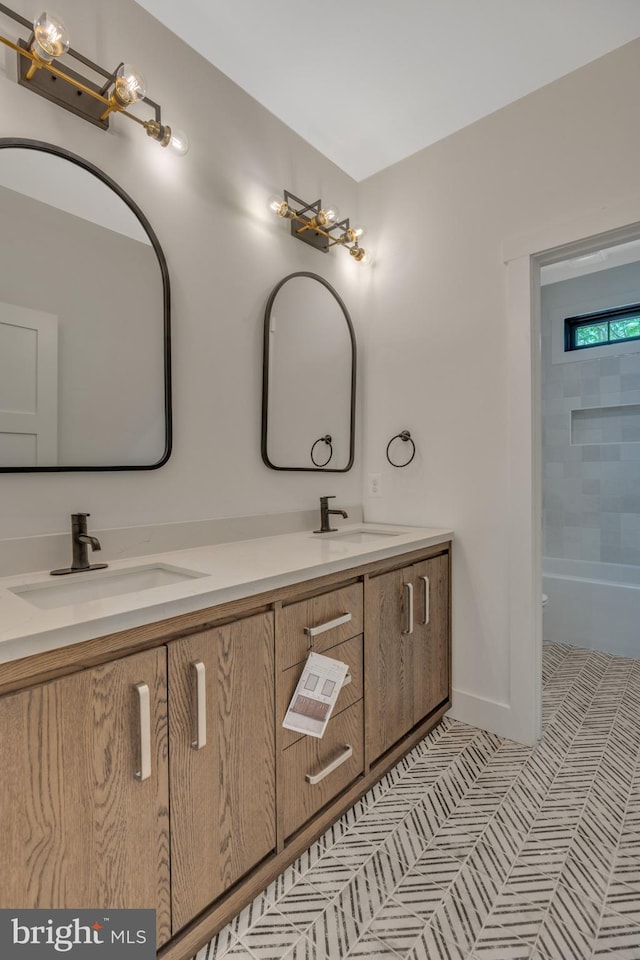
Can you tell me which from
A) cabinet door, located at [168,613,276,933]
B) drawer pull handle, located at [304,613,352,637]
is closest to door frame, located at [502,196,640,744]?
drawer pull handle, located at [304,613,352,637]

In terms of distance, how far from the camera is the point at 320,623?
1.40m

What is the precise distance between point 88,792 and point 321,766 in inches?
28.3

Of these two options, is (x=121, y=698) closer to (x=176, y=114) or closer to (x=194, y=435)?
(x=194, y=435)

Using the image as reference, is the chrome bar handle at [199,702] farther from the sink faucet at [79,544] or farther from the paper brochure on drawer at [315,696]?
the sink faucet at [79,544]

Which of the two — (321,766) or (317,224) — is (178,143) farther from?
(321,766)

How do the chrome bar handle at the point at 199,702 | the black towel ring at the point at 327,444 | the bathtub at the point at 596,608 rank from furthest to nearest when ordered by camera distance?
the bathtub at the point at 596,608
the black towel ring at the point at 327,444
the chrome bar handle at the point at 199,702

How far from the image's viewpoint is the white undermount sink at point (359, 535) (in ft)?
6.88

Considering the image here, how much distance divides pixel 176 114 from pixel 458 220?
1206 millimetres

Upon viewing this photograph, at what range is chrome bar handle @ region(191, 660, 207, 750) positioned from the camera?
1.04m

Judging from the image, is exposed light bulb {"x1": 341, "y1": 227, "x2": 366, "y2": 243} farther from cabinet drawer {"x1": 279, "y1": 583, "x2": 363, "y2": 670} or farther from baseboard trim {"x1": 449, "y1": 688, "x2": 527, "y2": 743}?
baseboard trim {"x1": 449, "y1": 688, "x2": 527, "y2": 743}

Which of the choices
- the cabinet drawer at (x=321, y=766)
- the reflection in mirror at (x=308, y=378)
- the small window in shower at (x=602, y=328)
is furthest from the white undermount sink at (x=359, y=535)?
the small window in shower at (x=602, y=328)

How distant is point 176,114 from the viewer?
1.68 meters

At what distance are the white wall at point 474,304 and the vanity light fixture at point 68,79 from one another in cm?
124

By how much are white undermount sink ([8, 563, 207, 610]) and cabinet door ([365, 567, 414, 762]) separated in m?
0.64
